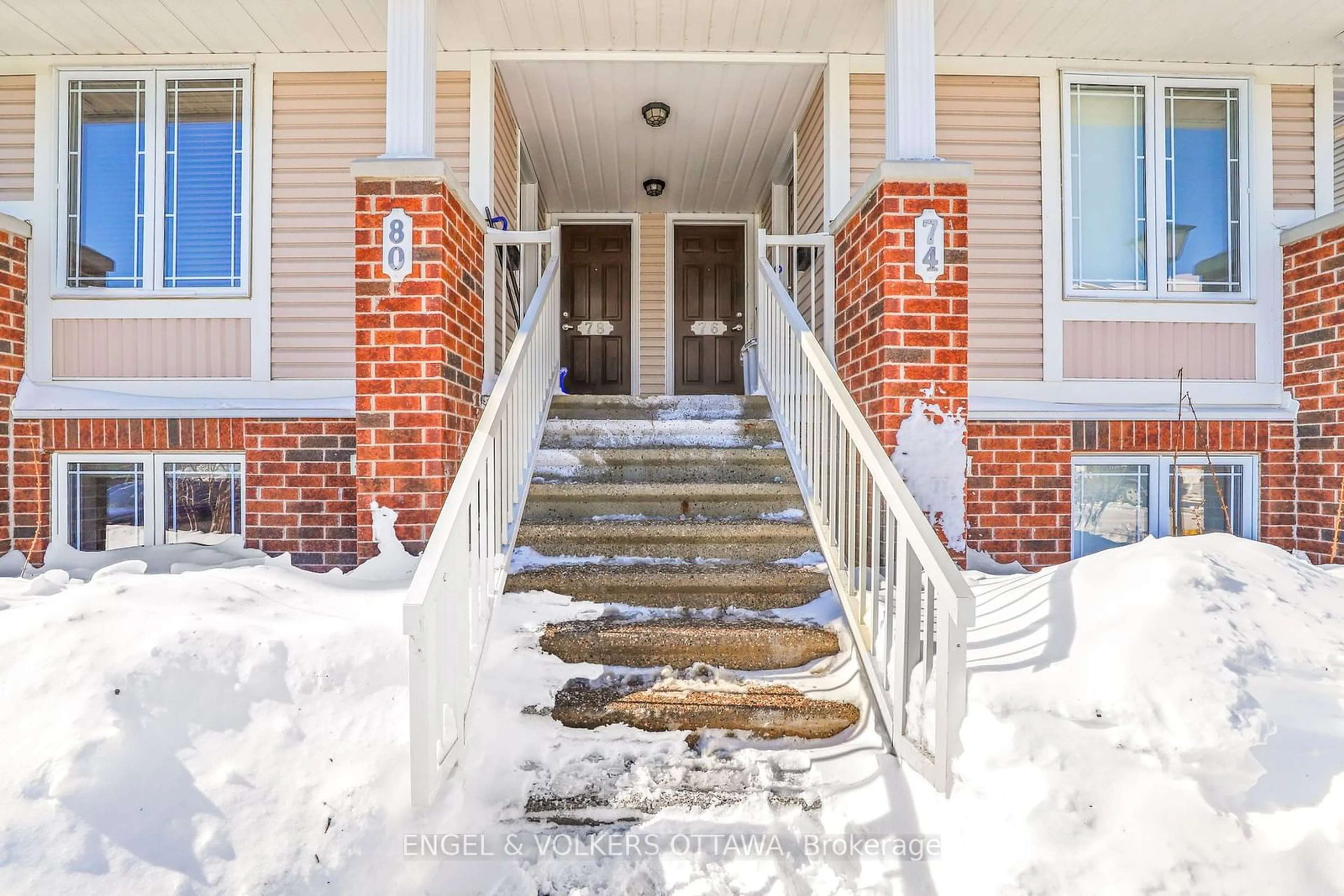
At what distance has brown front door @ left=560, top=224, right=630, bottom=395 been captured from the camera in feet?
23.4

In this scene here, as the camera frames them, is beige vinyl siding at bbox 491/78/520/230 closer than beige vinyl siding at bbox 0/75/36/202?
No

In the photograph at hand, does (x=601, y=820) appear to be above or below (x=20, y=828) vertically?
below

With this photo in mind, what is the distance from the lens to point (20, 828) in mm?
1603

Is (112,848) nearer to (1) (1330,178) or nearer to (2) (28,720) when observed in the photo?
(2) (28,720)

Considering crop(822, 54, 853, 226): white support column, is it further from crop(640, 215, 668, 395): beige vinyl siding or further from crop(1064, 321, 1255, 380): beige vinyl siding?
crop(640, 215, 668, 395): beige vinyl siding

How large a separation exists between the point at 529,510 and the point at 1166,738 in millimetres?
2426

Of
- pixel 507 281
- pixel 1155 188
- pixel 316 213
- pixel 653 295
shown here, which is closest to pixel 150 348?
pixel 316 213

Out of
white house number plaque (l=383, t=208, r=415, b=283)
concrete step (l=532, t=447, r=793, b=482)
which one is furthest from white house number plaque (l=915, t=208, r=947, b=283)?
white house number plaque (l=383, t=208, r=415, b=283)

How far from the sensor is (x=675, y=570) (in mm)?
2844

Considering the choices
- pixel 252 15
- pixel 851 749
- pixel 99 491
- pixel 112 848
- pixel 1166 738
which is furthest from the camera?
pixel 99 491

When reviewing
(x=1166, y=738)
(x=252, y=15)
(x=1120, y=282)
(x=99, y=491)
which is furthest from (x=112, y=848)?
(x=1120, y=282)

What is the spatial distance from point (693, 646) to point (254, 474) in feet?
9.79

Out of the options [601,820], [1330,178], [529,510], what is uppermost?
[1330,178]

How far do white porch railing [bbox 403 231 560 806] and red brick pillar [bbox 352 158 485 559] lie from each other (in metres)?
0.37
